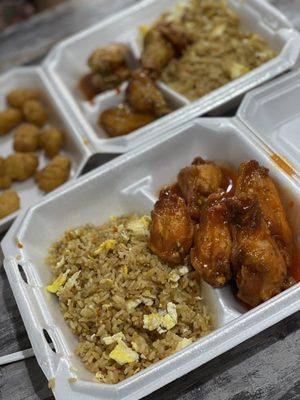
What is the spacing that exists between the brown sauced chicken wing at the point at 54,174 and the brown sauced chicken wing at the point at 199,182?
0.97 meters

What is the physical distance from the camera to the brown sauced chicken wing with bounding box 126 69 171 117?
122 inches

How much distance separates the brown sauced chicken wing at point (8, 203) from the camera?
117 inches

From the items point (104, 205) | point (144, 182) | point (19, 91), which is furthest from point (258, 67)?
point (19, 91)

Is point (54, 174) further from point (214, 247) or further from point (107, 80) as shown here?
point (214, 247)

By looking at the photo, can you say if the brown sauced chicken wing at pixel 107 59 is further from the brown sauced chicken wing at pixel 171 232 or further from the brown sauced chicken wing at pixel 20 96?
the brown sauced chicken wing at pixel 171 232

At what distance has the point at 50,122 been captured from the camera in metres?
3.62

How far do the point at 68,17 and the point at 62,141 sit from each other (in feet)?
4.65

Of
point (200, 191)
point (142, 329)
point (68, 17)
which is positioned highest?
point (68, 17)

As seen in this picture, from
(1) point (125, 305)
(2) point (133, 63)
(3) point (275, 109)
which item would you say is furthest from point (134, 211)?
(2) point (133, 63)

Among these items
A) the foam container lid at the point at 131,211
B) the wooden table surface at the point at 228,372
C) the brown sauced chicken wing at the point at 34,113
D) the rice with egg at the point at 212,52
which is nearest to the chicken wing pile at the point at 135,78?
the rice with egg at the point at 212,52

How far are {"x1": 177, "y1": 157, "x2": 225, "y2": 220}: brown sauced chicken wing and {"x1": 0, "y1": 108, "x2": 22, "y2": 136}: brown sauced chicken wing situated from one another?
1.65m

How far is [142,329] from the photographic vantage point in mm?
2107

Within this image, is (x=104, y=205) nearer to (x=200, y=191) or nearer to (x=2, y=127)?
(x=200, y=191)

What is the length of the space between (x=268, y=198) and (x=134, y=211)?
2.61 feet
